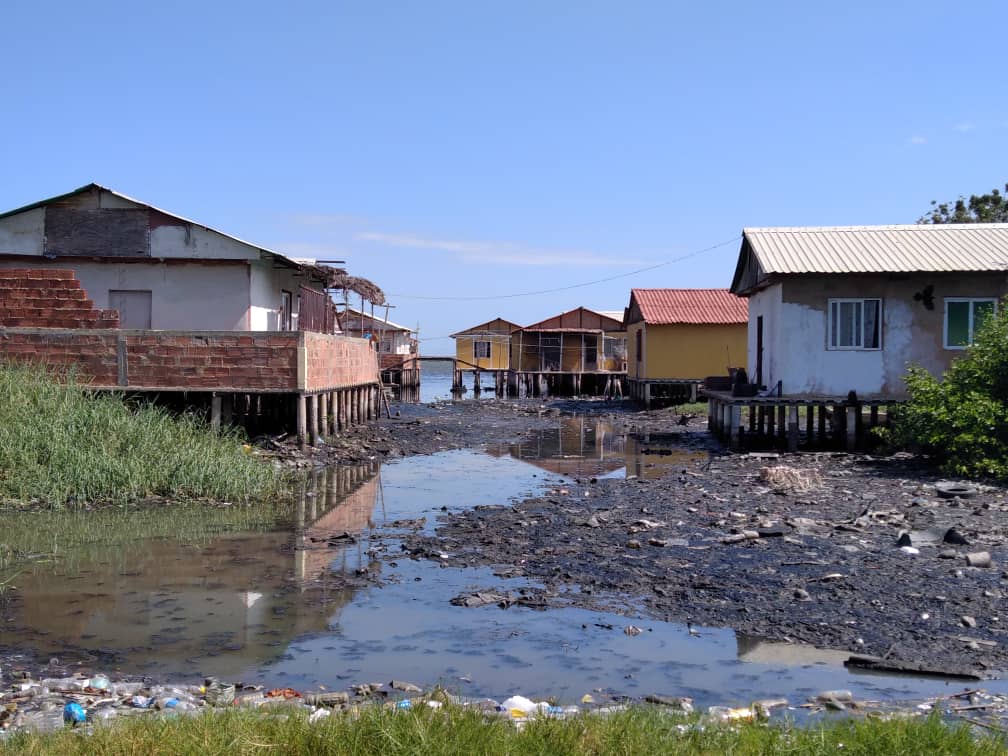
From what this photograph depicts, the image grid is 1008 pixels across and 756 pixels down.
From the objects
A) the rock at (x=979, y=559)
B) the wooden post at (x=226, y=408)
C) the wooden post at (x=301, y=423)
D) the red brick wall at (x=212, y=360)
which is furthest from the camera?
the wooden post at (x=226, y=408)

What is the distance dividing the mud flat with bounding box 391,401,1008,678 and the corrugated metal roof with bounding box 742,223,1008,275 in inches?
184

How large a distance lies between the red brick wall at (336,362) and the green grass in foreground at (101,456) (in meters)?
3.45

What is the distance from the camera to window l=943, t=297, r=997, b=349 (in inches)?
777

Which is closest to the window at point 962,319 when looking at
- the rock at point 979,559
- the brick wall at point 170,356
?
the rock at point 979,559

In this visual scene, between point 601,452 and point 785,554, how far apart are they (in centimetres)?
1257

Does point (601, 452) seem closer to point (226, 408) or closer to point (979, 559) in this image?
point (226, 408)

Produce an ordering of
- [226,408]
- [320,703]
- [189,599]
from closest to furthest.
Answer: [320,703] → [189,599] → [226,408]

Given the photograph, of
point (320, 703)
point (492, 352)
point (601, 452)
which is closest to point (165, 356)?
point (601, 452)

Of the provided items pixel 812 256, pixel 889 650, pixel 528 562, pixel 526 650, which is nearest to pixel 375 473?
pixel 528 562

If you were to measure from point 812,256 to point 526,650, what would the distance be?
14.9 meters

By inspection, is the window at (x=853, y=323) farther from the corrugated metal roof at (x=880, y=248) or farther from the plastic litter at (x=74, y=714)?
the plastic litter at (x=74, y=714)

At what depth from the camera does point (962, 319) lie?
1986 centimetres

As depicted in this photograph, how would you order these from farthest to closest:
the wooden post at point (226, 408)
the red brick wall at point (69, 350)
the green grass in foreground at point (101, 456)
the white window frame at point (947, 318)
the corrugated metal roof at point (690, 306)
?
the corrugated metal roof at point (690, 306) < the white window frame at point (947, 318) < the wooden post at point (226, 408) < the red brick wall at point (69, 350) < the green grass in foreground at point (101, 456)

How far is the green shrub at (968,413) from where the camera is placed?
1482 cm
